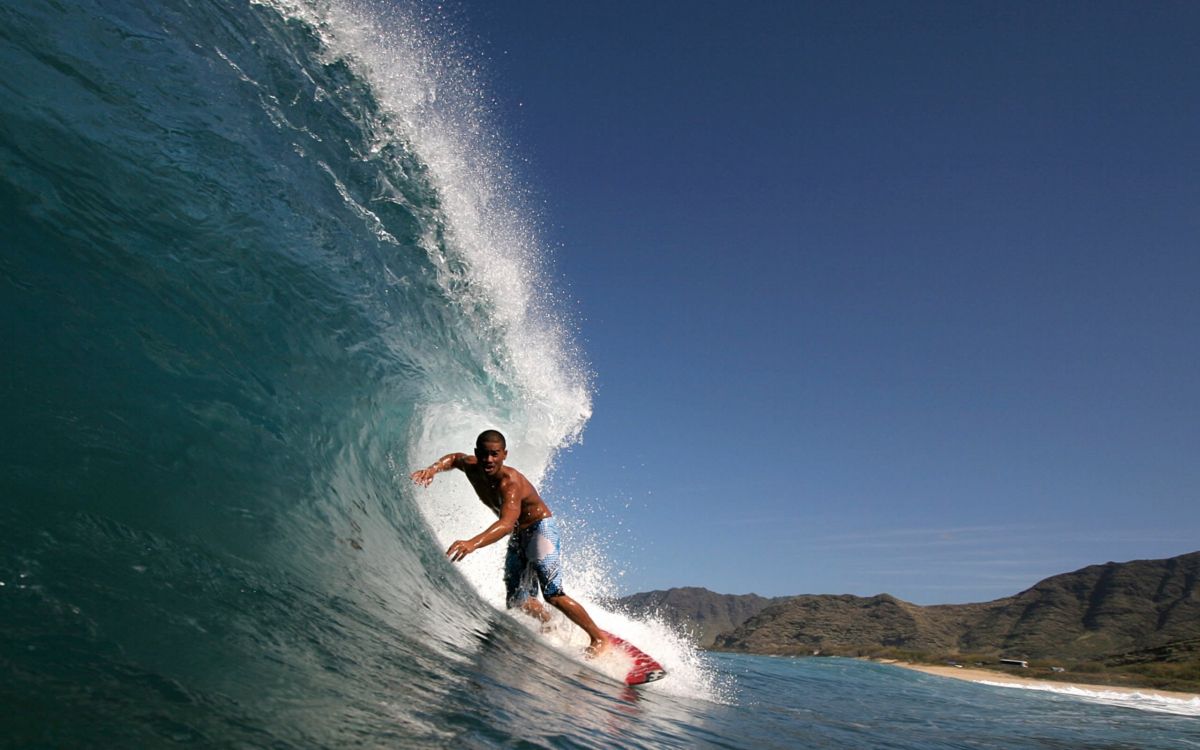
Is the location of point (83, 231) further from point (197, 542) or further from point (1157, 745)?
point (1157, 745)

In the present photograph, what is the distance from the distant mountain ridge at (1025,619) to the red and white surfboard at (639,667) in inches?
3500

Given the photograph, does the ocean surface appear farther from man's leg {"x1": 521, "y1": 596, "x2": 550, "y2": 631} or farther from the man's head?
the man's head

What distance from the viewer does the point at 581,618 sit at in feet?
22.0

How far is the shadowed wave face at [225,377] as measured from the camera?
2.52 m

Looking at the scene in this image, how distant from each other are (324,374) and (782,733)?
601cm

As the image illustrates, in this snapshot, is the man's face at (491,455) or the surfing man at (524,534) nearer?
the man's face at (491,455)

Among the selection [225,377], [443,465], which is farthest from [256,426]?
[443,465]

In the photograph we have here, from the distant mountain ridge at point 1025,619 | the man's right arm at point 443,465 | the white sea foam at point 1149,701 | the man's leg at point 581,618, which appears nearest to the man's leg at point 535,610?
the man's leg at point 581,618

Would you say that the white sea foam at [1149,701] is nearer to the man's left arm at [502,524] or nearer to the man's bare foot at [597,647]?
the man's bare foot at [597,647]

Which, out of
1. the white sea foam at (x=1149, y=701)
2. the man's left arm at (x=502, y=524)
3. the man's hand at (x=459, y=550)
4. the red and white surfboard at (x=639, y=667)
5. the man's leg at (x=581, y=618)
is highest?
the man's left arm at (x=502, y=524)

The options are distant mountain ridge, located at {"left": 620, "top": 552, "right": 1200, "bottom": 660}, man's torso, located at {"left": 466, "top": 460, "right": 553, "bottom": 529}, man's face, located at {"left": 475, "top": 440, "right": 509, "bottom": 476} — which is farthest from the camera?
distant mountain ridge, located at {"left": 620, "top": 552, "right": 1200, "bottom": 660}

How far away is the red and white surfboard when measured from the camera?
666cm

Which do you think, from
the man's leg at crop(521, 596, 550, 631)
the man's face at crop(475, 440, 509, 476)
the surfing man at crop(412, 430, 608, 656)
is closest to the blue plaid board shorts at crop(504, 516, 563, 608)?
the surfing man at crop(412, 430, 608, 656)

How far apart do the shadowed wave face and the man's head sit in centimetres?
132
